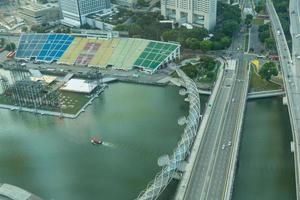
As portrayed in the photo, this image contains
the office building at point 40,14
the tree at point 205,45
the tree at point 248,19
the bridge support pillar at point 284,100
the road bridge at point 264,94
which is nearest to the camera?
the bridge support pillar at point 284,100

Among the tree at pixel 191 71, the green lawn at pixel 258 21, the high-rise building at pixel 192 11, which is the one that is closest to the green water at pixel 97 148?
the tree at pixel 191 71

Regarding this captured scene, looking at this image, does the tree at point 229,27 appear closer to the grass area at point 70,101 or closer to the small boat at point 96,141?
the grass area at point 70,101

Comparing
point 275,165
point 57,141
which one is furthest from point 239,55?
point 57,141

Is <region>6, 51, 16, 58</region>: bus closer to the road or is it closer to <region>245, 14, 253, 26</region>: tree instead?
the road

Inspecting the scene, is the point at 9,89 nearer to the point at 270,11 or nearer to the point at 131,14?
the point at 131,14

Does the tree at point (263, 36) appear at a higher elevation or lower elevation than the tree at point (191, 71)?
higher

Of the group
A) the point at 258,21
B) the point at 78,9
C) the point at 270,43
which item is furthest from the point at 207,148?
the point at 78,9

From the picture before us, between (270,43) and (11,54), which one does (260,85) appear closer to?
(270,43)

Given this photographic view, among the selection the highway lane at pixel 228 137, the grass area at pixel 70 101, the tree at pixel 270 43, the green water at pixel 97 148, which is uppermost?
the tree at pixel 270 43
